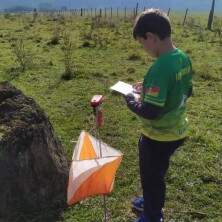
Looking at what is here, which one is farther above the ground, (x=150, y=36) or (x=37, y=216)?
(x=150, y=36)

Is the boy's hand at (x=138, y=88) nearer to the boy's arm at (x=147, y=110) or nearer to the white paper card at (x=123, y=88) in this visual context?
the white paper card at (x=123, y=88)

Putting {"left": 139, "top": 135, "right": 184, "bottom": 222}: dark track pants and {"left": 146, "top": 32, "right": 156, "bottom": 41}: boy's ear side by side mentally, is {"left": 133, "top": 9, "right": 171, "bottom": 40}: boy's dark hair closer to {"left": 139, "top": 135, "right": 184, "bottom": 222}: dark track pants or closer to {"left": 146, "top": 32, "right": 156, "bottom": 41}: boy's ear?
{"left": 146, "top": 32, "right": 156, "bottom": 41}: boy's ear

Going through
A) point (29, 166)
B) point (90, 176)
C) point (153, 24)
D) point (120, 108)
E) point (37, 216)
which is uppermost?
point (153, 24)

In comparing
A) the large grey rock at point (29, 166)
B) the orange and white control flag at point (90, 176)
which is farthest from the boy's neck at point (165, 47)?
the large grey rock at point (29, 166)

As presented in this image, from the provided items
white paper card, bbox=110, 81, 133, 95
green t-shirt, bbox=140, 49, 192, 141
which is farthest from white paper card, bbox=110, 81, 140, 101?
green t-shirt, bbox=140, 49, 192, 141

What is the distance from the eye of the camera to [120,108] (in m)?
8.58

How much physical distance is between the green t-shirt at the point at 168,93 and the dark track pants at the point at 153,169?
0.08 meters

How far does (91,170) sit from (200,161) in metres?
2.39

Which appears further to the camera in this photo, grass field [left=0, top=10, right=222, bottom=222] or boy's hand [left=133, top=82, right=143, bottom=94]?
grass field [left=0, top=10, right=222, bottom=222]

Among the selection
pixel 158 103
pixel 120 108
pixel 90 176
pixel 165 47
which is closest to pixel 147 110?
pixel 158 103

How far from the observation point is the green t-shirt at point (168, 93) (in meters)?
3.67

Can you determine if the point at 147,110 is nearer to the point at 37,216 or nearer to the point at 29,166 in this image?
the point at 29,166

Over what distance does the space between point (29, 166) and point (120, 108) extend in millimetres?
3977

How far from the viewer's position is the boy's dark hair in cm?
363
